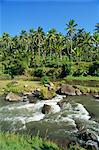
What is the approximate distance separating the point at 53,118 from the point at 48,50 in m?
49.6

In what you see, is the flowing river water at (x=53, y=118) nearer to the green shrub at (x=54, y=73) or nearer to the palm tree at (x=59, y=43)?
the green shrub at (x=54, y=73)


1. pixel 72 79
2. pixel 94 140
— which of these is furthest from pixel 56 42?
pixel 94 140

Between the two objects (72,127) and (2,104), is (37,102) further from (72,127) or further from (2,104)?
(72,127)

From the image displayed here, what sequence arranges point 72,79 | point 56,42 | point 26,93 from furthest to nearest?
point 56,42, point 72,79, point 26,93

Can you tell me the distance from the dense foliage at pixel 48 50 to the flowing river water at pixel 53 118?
26.1m

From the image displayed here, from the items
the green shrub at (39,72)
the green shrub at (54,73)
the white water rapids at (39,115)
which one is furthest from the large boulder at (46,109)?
the green shrub at (39,72)

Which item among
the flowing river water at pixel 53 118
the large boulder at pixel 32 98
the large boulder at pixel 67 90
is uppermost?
the large boulder at pixel 67 90

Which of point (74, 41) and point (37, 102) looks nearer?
point (37, 102)

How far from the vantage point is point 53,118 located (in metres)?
26.2

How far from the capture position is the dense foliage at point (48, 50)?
204ft

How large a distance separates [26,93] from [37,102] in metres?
6.43

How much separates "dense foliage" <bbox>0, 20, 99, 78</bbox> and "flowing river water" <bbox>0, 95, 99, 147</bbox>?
26.1 metres

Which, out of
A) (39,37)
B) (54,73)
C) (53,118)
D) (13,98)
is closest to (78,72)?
(54,73)

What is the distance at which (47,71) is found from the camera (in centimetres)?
6025
